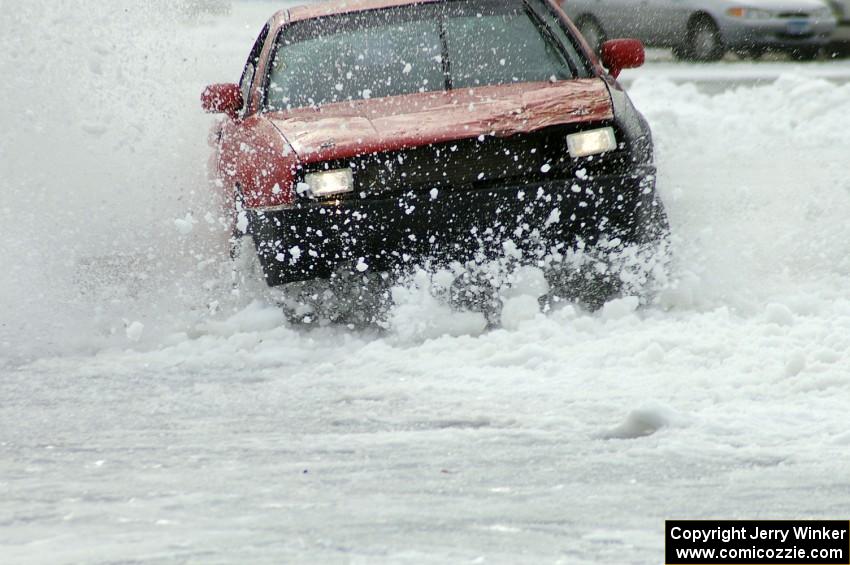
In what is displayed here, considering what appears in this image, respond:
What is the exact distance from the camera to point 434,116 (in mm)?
5965

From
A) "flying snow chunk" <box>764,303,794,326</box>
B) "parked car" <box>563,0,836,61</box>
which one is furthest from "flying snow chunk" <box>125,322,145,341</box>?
"parked car" <box>563,0,836,61</box>

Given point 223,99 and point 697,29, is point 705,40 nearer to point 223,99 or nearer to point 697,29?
point 697,29

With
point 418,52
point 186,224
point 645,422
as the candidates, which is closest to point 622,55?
point 418,52

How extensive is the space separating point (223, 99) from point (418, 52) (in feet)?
3.34

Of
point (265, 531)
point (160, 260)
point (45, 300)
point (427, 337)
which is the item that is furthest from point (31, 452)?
point (160, 260)

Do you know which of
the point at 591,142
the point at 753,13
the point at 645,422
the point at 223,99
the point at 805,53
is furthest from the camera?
the point at 805,53

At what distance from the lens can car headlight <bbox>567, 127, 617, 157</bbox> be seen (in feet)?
18.9

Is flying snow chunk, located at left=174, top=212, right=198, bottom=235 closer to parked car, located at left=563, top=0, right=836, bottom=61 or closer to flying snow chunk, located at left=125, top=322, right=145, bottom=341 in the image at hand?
flying snow chunk, located at left=125, top=322, right=145, bottom=341

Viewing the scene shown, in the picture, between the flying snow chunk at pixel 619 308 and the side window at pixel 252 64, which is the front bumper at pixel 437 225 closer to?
the flying snow chunk at pixel 619 308

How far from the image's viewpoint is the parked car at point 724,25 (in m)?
16.2

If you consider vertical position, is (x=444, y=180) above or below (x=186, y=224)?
above

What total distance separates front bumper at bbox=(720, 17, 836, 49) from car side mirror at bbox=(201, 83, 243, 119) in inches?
414

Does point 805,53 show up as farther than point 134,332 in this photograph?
Yes

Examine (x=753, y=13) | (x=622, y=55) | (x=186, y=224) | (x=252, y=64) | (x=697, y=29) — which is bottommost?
(x=697, y=29)
